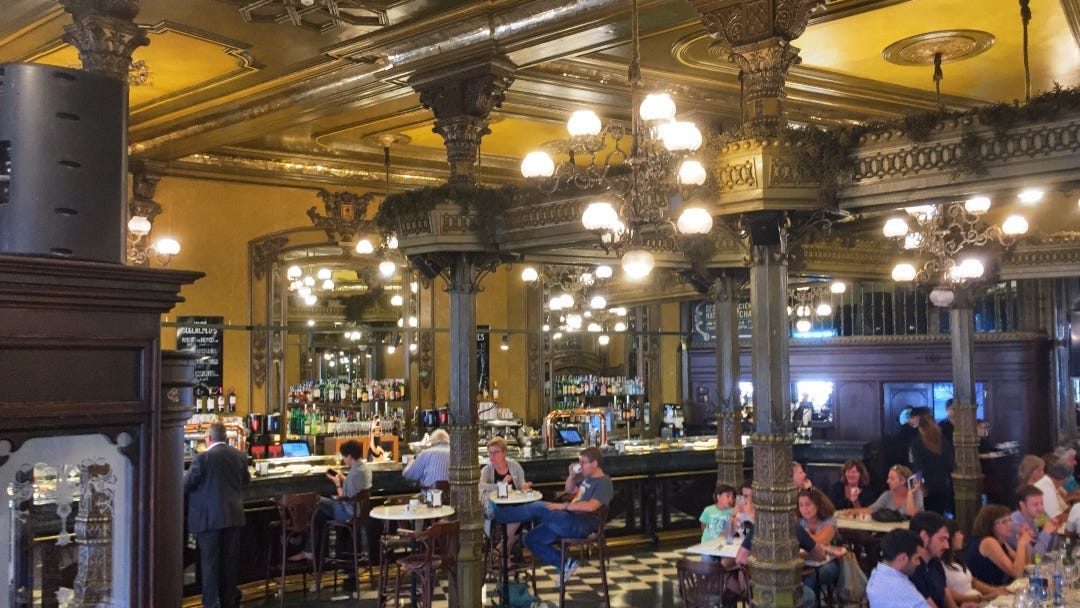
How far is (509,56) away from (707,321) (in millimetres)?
10805

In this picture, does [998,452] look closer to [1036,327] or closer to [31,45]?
[1036,327]

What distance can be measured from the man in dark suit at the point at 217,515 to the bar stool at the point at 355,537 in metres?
1.07

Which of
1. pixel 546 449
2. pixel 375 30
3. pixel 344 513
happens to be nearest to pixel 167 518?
pixel 375 30

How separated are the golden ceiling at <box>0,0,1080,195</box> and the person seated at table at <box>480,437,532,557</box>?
3.50 meters

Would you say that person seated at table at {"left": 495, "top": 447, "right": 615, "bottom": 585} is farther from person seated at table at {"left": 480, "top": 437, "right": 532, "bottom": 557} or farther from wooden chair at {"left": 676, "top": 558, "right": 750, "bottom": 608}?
wooden chair at {"left": 676, "top": 558, "right": 750, "bottom": 608}

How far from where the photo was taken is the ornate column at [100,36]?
6652 mm

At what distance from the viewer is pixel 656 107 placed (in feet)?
17.8

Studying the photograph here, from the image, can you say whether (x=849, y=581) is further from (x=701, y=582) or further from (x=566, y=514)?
(x=566, y=514)

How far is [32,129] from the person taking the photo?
271 centimetres

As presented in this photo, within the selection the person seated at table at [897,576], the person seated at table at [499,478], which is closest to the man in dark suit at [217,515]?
the person seated at table at [499,478]

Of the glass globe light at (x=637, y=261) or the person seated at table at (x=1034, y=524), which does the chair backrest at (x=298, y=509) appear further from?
the person seated at table at (x=1034, y=524)

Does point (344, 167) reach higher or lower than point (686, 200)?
higher

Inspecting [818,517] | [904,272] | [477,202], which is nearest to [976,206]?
[904,272]

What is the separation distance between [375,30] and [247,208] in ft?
20.6
